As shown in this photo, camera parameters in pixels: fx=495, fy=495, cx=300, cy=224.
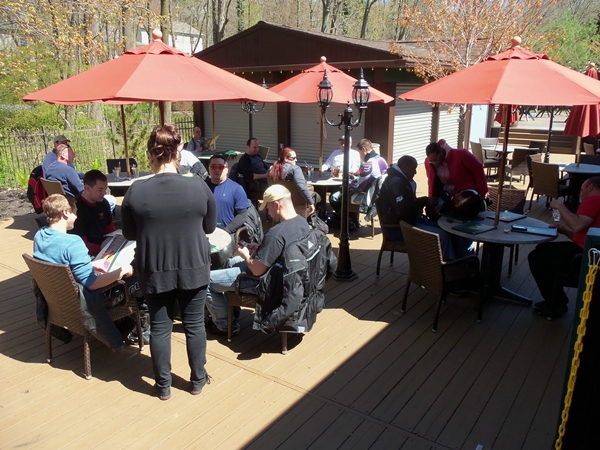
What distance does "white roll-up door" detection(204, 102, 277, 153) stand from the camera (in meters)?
15.7

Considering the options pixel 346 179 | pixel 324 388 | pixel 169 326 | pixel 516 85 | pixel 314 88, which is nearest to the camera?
pixel 169 326

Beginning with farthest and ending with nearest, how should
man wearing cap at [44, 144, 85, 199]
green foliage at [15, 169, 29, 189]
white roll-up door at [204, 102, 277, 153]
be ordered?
1. white roll-up door at [204, 102, 277, 153]
2. green foliage at [15, 169, 29, 189]
3. man wearing cap at [44, 144, 85, 199]

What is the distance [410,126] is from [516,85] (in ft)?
34.6

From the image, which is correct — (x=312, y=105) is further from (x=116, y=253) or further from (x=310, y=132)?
(x=116, y=253)

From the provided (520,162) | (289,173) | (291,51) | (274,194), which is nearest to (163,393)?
(274,194)

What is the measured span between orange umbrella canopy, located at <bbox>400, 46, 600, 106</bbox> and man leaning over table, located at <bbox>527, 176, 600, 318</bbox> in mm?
805

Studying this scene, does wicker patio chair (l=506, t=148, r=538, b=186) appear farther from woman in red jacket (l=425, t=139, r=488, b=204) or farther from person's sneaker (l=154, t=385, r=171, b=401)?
person's sneaker (l=154, t=385, r=171, b=401)

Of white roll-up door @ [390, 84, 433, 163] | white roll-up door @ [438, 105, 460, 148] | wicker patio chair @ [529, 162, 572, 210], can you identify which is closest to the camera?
wicker patio chair @ [529, 162, 572, 210]

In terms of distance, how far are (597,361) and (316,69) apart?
686cm

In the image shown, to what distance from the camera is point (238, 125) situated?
16.4 m

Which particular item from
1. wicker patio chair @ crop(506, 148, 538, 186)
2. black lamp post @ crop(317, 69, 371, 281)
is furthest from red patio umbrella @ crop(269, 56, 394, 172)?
wicker patio chair @ crop(506, 148, 538, 186)

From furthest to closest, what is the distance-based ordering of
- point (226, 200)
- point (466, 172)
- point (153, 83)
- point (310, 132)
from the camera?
1. point (310, 132)
2. point (466, 172)
3. point (226, 200)
4. point (153, 83)

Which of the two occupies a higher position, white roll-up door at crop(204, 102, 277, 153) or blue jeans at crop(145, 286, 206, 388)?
white roll-up door at crop(204, 102, 277, 153)

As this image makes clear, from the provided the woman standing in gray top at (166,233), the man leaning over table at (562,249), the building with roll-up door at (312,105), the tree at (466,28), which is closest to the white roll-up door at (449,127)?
the building with roll-up door at (312,105)
